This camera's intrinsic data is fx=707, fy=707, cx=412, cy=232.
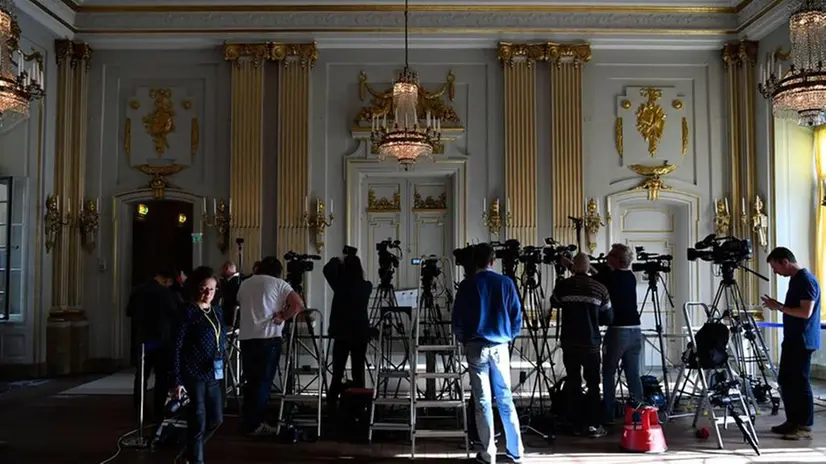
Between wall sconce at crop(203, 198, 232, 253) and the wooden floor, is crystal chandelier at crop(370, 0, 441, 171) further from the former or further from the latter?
the wooden floor

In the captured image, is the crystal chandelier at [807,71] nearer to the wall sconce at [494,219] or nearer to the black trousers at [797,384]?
the black trousers at [797,384]

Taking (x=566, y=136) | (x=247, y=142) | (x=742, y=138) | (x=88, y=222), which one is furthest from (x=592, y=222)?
(x=88, y=222)

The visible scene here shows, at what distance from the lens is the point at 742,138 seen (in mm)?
10062

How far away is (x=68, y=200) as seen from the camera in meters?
9.95

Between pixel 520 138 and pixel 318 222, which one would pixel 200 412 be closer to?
pixel 318 222

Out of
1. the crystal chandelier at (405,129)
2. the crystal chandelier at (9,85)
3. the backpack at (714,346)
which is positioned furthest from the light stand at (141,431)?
the backpack at (714,346)

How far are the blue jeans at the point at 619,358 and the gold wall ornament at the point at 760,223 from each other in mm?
4569

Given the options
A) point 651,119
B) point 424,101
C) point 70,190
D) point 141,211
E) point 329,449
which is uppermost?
point 424,101

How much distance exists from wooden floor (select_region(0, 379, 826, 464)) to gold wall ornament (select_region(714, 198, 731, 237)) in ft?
12.9

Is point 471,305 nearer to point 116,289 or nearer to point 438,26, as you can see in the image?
point 438,26

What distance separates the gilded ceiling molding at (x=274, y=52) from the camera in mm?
10008

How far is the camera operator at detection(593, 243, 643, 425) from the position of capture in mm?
6066

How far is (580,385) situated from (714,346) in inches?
42.6

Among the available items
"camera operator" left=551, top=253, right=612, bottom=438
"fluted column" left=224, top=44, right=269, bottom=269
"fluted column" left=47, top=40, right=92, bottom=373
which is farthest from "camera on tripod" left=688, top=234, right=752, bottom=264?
"fluted column" left=47, top=40, right=92, bottom=373
